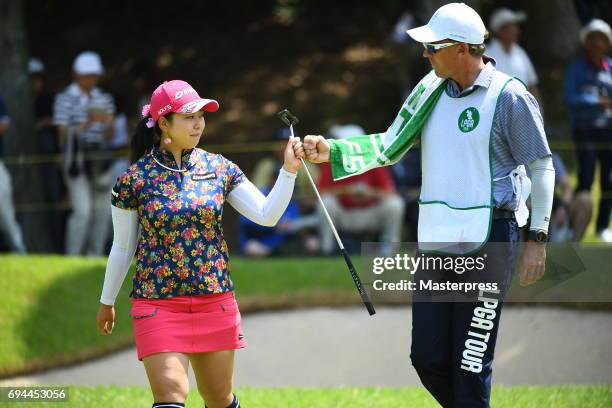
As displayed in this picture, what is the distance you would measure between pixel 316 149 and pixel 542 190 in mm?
1101

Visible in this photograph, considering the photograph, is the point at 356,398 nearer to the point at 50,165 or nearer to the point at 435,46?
the point at 435,46

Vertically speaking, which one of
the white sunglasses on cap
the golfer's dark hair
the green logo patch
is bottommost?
the golfer's dark hair

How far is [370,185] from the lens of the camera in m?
11.4

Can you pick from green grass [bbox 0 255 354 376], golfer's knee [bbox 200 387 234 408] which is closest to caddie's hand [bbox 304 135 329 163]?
golfer's knee [bbox 200 387 234 408]

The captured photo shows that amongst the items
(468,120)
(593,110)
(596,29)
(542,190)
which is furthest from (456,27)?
(593,110)

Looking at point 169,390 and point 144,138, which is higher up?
point 144,138

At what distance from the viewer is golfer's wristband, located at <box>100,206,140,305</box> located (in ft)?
17.6

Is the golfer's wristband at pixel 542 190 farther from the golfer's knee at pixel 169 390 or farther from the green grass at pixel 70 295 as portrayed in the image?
the green grass at pixel 70 295

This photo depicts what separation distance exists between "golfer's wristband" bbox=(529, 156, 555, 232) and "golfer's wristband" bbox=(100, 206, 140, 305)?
175 centimetres

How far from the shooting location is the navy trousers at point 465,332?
206 inches

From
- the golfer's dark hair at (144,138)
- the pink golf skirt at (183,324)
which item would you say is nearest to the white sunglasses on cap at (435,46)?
the golfer's dark hair at (144,138)

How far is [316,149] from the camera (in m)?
5.69

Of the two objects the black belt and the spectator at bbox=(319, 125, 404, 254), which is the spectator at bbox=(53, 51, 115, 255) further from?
the black belt

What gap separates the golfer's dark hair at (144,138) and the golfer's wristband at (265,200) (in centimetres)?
43
